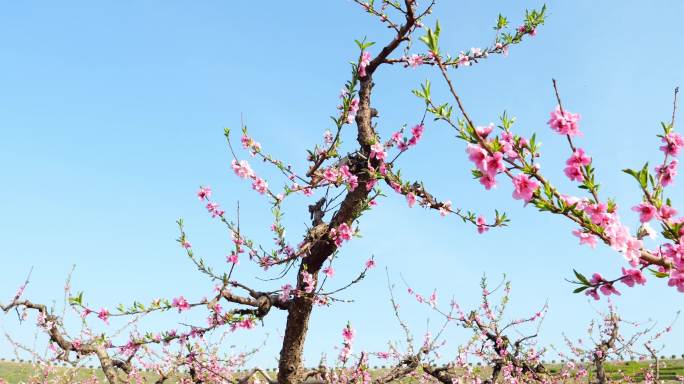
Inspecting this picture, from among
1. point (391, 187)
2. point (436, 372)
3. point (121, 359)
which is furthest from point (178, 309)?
point (436, 372)

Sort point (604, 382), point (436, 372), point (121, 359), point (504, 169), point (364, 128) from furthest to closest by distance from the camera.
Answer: point (604, 382) → point (436, 372) → point (121, 359) → point (364, 128) → point (504, 169)

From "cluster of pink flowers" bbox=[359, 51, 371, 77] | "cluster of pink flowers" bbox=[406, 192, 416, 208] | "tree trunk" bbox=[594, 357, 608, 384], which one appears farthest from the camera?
"tree trunk" bbox=[594, 357, 608, 384]

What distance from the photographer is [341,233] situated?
257 inches

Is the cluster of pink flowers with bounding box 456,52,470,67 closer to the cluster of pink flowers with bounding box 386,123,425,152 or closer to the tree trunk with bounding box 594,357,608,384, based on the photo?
the cluster of pink flowers with bounding box 386,123,425,152

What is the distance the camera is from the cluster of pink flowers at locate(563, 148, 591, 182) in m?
3.10

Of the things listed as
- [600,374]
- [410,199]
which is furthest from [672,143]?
[600,374]

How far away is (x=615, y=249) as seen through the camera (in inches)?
118

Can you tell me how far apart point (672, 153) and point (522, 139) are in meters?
1.20

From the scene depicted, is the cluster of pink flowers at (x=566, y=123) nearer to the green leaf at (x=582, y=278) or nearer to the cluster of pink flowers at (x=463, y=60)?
the green leaf at (x=582, y=278)

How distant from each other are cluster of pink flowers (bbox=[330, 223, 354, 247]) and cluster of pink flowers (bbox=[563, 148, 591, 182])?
3620 mm

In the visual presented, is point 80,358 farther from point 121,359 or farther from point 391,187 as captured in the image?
point 391,187

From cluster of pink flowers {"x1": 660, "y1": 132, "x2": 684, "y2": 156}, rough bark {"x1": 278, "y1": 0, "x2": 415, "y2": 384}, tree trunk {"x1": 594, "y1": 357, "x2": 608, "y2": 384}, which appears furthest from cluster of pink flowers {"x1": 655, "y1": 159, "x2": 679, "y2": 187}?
tree trunk {"x1": 594, "y1": 357, "x2": 608, "y2": 384}

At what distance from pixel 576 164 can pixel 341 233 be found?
374 centimetres

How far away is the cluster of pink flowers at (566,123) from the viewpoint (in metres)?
3.20
